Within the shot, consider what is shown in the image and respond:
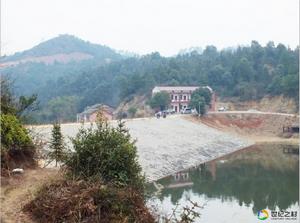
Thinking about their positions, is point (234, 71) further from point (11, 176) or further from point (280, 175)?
point (11, 176)

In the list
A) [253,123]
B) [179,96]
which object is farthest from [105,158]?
[179,96]

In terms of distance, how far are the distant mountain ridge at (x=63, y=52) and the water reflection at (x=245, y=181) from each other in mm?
121055

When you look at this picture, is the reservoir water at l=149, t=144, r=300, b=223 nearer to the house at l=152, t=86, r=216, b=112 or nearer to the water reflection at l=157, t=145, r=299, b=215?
the water reflection at l=157, t=145, r=299, b=215

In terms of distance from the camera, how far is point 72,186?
30.6 feet

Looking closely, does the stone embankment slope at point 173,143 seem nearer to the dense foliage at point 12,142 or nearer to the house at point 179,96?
the house at point 179,96

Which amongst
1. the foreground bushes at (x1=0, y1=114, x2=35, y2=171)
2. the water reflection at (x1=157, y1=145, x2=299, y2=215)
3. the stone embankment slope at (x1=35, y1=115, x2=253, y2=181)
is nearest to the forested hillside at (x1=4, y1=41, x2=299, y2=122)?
the stone embankment slope at (x1=35, y1=115, x2=253, y2=181)

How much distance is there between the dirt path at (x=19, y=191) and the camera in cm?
892

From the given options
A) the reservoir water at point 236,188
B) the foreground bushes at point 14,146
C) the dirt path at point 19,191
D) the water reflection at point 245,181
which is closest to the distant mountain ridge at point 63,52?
the water reflection at point 245,181

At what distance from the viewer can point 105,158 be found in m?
10.7

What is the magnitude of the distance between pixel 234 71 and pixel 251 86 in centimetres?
455

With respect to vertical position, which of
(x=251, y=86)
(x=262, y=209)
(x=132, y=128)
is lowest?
(x=262, y=209)

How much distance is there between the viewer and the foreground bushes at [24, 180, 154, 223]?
861 cm

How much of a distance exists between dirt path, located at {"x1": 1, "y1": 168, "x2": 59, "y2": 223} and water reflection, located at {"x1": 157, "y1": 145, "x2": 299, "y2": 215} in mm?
10260

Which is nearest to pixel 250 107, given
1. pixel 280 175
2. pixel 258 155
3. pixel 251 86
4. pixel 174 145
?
pixel 251 86
